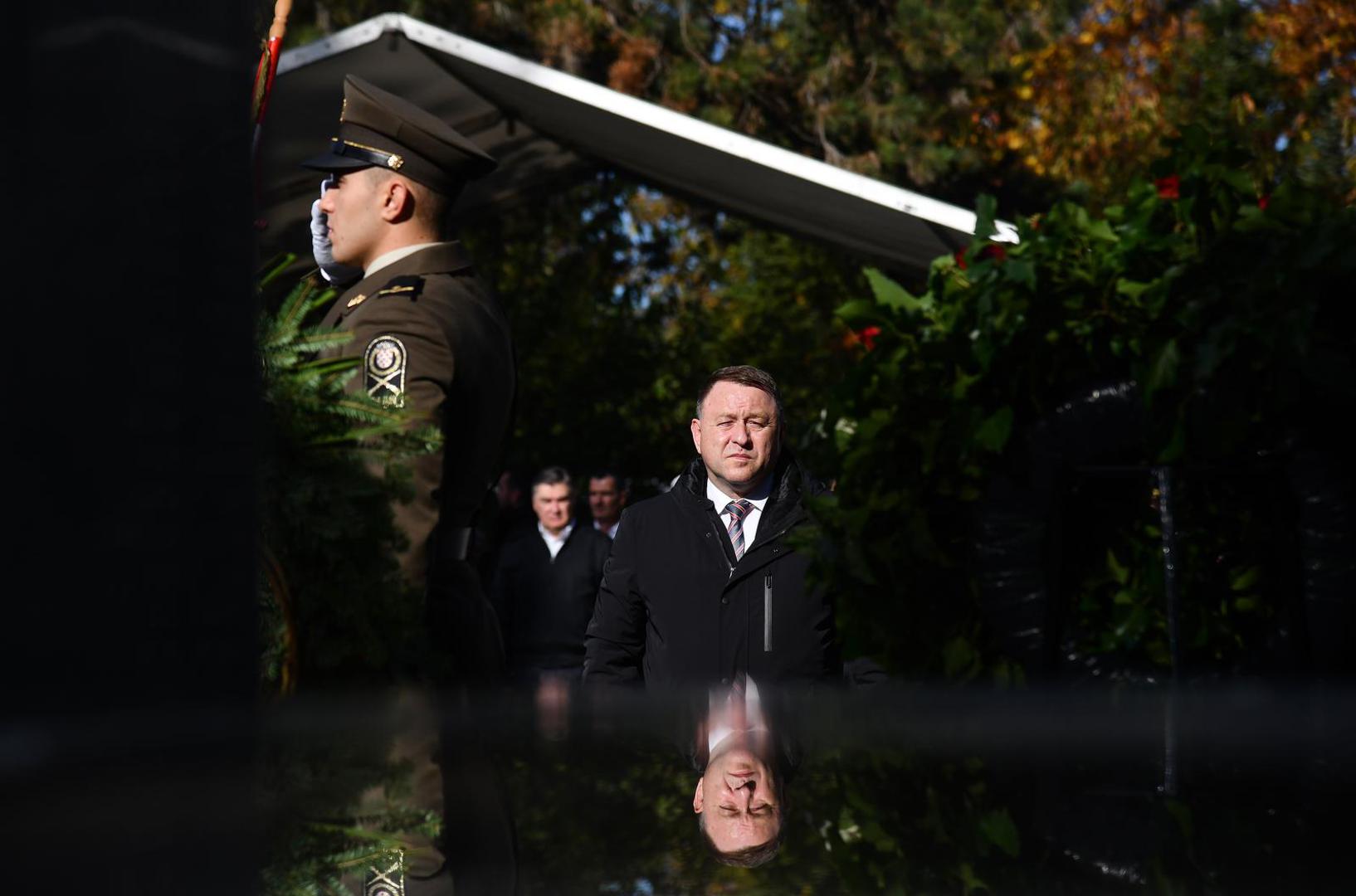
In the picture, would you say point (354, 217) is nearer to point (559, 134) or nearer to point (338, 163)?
point (338, 163)

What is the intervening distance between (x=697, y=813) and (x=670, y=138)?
8.10 m

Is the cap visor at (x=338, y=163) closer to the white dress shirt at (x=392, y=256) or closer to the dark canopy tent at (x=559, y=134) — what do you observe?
the white dress shirt at (x=392, y=256)

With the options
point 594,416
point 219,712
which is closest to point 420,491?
point 219,712

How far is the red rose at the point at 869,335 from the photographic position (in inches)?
206

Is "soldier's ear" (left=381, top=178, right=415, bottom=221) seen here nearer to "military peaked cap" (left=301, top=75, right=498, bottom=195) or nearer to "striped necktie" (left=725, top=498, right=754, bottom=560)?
"military peaked cap" (left=301, top=75, right=498, bottom=195)

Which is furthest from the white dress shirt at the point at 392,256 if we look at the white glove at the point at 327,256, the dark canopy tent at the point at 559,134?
the dark canopy tent at the point at 559,134

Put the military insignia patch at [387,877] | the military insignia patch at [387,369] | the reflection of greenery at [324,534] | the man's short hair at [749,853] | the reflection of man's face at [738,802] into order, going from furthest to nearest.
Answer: the military insignia patch at [387,369], the reflection of greenery at [324,534], the reflection of man's face at [738,802], the man's short hair at [749,853], the military insignia patch at [387,877]

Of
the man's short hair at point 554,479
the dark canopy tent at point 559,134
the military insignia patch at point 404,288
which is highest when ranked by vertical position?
the dark canopy tent at point 559,134

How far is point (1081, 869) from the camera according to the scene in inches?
77.6

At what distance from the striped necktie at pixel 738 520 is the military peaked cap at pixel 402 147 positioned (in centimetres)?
102

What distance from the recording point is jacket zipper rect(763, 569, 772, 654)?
442 cm

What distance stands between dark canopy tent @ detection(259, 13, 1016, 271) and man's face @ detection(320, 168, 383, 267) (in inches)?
160

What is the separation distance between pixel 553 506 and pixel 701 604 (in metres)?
4.36

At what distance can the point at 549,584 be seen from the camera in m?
8.55
